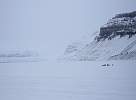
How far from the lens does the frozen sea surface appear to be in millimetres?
1720

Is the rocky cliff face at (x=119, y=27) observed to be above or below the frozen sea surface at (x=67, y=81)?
above

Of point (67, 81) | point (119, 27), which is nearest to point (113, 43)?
point (119, 27)

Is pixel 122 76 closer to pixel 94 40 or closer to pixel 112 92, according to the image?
pixel 112 92

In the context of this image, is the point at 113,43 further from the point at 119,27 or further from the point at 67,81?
the point at 67,81

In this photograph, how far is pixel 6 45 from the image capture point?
203 centimetres

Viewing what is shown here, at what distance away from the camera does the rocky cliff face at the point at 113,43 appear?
175cm

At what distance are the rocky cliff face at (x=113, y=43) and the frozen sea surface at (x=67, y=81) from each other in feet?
0.19

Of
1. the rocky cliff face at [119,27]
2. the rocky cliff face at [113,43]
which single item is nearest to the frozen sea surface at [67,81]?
the rocky cliff face at [113,43]

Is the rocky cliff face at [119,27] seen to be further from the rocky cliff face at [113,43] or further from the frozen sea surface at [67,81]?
the frozen sea surface at [67,81]

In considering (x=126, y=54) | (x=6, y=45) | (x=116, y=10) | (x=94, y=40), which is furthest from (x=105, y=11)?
(x=6, y=45)

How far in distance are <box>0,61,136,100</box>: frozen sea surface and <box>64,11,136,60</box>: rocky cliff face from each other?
0.06 meters

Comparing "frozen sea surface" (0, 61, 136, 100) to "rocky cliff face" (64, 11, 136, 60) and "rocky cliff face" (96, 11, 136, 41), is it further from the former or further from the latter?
"rocky cliff face" (96, 11, 136, 41)

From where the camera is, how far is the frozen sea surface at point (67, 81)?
5.64ft

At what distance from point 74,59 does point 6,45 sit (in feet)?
2.02
